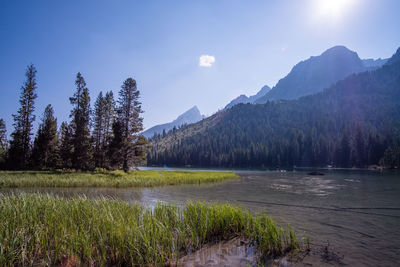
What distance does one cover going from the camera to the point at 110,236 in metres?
6.44

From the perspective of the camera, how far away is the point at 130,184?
3081 centimetres

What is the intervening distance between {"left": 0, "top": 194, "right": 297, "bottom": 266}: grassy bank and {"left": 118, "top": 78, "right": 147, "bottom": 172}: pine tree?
121ft

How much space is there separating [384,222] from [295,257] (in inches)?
367

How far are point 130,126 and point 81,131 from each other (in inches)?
421

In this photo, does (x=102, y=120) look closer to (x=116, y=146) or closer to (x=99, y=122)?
(x=99, y=122)

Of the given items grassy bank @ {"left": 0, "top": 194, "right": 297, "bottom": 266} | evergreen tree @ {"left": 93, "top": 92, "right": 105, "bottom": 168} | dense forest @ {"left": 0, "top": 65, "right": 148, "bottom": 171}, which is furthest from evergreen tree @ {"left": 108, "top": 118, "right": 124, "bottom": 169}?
grassy bank @ {"left": 0, "top": 194, "right": 297, "bottom": 266}

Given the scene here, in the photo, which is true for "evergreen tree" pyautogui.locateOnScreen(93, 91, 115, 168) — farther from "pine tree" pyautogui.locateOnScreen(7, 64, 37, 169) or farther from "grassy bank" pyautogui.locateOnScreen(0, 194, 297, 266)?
"grassy bank" pyautogui.locateOnScreen(0, 194, 297, 266)

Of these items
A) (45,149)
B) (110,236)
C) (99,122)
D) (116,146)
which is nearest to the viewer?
(110,236)

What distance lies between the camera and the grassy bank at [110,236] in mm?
5812

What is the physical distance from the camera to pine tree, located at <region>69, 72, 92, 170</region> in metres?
46.4

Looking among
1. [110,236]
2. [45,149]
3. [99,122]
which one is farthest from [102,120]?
[110,236]

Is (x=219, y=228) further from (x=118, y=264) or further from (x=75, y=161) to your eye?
(x=75, y=161)

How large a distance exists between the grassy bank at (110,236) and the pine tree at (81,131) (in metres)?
41.7

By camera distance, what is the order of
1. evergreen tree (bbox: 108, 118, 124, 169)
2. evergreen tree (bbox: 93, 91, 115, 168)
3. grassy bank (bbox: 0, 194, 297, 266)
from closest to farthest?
grassy bank (bbox: 0, 194, 297, 266) → evergreen tree (bbox: 108, 118, 124, 169) → evergreen tree (bbox: 93, 91, 115, 168)
